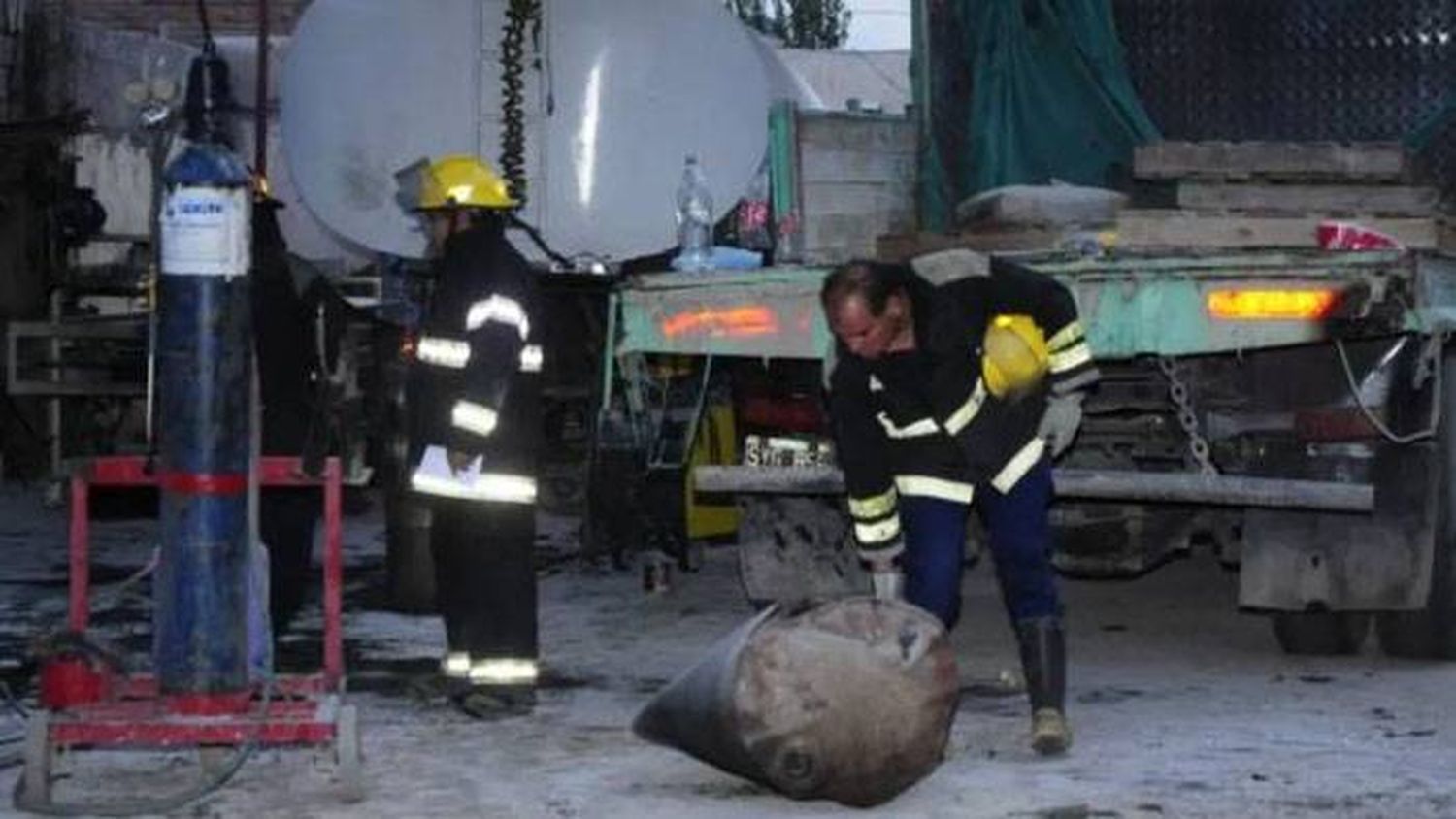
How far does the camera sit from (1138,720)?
7539 mm

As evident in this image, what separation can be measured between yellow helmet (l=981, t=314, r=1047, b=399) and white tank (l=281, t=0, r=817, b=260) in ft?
14.7

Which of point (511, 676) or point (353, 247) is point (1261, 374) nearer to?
point (511, 676)

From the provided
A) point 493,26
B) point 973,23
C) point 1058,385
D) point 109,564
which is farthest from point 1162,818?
point 109,564

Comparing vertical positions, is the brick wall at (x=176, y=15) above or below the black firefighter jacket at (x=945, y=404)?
above

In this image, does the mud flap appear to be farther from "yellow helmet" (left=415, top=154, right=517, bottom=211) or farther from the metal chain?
"yellow helmet" (left=415, top=154, right=517, bottom=211)

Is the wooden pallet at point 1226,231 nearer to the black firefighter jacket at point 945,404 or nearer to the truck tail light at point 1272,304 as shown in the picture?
the truck tail light at point 1272,304

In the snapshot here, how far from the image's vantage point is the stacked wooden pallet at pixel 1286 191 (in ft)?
27.1

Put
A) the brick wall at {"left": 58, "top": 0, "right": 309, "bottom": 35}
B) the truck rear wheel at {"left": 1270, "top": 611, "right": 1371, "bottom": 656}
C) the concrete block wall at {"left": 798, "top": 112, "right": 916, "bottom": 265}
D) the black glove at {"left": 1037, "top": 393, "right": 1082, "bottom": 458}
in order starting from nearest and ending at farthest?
the black glove at {"left": 1037, "top": 393, "right": 1082, "bottom": 458}
the truck rear wheel at {"left": 1270, "top": 611, "right": 1371, "bottom": 656}
the concrete block wall at {"left": 798, "top": 112, "right": 916, "bottom": 265}
the brick wall at {"left": 58, "top": 0, "right": 309, "bottom": 35}

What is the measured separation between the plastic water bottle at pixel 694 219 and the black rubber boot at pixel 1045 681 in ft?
6.84

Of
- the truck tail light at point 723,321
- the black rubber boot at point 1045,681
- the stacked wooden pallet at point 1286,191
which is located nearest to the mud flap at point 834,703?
the black rubber boot at point 1045,681

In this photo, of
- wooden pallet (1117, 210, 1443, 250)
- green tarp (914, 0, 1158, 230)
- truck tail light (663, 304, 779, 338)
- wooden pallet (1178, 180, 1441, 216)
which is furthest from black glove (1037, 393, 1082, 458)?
green tarp (914, 0, 1158, 230)

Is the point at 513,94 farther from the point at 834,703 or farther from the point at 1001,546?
the point at 834,703

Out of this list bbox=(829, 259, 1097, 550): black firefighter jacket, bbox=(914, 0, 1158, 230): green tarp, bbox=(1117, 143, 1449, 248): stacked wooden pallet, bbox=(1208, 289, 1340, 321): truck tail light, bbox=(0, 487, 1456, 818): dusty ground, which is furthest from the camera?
bbox=(914, 0, 1158, 230): green tarp

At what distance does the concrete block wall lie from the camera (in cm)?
922
